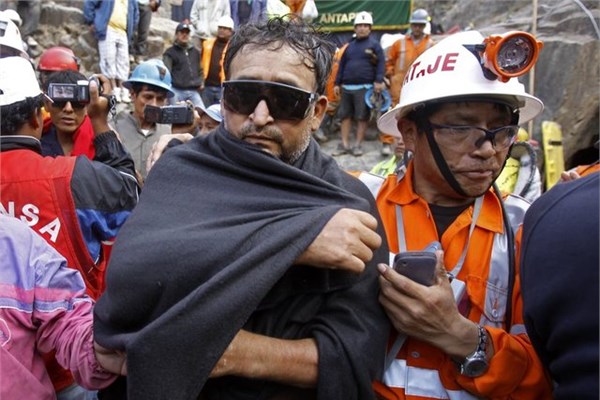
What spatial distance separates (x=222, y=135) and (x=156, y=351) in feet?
2.18

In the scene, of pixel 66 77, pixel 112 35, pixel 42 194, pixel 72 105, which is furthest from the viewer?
pixel 112 35

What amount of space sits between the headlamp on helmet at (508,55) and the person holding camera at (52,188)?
1746 mm

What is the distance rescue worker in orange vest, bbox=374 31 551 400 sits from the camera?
1822mm

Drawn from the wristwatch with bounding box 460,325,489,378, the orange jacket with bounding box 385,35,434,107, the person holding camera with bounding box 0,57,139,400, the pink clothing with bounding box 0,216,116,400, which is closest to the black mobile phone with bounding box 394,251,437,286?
the wristwatch with bounding box 460,325,489,378

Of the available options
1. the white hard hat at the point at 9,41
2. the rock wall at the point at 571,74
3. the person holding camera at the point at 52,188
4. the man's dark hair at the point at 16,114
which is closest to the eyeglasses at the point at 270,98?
the person holding camera at the point at 52,188

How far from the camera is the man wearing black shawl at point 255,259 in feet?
4.78

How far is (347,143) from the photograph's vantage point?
11.1 meters

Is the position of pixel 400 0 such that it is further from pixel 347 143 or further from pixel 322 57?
pixel 322 57

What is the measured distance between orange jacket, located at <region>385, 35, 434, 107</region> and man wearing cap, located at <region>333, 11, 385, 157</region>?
13.6 inches

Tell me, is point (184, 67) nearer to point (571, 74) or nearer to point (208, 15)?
point (208, 15)

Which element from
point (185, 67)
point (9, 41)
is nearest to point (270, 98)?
point (9, 41)

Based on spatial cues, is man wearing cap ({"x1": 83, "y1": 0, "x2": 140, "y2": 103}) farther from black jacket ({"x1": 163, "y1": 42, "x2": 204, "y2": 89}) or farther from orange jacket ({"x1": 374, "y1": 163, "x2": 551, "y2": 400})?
orange jacket ({"x1": 374, "y1": 163, "x2": 551, "y2": 400})

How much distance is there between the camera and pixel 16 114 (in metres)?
2.68

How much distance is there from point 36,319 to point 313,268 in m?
0.91
